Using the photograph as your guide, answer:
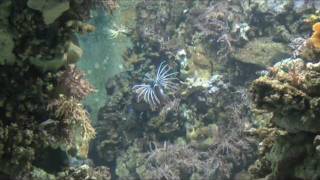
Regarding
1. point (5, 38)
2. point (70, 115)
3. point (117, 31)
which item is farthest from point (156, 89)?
point (5, 38)

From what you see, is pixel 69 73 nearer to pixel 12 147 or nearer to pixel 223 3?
pixel 12 147

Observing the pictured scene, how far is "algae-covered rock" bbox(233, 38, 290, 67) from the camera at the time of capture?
837 cm

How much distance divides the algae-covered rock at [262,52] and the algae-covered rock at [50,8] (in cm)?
501

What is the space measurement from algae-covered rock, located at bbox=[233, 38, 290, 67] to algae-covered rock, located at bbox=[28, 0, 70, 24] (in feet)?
16.4

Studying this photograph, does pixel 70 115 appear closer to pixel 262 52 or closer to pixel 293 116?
pixel 293 116

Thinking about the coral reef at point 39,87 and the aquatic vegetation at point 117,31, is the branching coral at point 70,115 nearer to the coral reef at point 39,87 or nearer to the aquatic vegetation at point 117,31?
the coral reef at point 39,87

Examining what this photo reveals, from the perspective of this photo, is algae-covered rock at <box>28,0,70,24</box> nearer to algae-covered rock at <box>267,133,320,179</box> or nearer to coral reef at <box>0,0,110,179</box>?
coral reef at <box>0,0,110,179</box>

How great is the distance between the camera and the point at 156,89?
28.3 ft

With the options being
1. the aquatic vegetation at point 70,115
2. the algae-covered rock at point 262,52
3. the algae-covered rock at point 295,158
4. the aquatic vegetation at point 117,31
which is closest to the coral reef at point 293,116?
the algae-covered rock at point 295,158

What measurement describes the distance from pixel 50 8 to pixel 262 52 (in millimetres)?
5273

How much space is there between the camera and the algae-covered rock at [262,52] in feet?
27.5

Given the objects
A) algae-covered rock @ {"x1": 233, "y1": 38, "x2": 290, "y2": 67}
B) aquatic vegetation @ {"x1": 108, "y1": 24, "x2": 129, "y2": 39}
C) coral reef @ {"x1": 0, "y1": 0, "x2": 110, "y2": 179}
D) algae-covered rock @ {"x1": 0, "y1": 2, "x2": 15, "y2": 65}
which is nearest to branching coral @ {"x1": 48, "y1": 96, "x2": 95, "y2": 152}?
coral reef @ {"x1": 0, "y1": 0, "x2": 110, "y2": 179}

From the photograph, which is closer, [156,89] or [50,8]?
[50,8]

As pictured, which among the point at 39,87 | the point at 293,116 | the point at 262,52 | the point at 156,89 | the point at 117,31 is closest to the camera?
the point at 293,116
